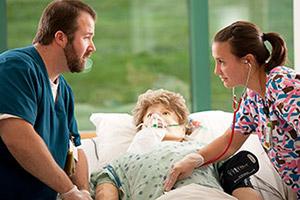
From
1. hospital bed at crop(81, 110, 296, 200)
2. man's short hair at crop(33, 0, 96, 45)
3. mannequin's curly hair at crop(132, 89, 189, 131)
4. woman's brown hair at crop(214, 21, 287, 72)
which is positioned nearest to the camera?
man's short hair at crop(33, 0, 96, 45)

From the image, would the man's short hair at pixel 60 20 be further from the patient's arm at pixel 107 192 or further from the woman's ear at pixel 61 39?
the patient's arm at pixel 107 192

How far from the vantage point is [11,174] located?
2.16m

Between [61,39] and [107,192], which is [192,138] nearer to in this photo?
[107,192]

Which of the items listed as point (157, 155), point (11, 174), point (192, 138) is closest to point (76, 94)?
point (192, 138)

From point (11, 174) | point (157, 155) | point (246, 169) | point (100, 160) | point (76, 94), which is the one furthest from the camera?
point (76, 94)

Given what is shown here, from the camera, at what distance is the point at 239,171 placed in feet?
7.86

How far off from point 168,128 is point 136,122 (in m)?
0.20

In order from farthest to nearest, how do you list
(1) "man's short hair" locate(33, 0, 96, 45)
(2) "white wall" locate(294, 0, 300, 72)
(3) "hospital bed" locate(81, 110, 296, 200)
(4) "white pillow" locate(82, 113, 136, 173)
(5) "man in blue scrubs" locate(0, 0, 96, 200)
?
1. (2) "white wall" locate(294, 0, 300, 72)
2. (4) "white pillow" locate(82, 113, 136, 173)
3. (3) "hospital bed" locate(81, 110, 296, 200)
4. (1) "man's short hair" locate(33, 0, 96, 45)
5. (5) "man in blue scrubs" locate(0, 0, 96, 200)

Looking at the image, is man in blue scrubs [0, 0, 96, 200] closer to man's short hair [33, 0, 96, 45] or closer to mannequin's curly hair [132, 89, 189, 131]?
man's short hair [33, 0, 96, 45]

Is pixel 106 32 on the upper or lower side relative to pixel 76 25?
lower

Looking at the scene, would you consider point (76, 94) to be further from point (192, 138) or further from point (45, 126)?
point (45, 126)

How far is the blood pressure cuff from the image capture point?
238 cm

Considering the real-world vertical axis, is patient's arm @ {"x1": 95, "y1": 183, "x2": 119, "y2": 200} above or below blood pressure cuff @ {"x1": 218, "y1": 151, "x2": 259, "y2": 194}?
below

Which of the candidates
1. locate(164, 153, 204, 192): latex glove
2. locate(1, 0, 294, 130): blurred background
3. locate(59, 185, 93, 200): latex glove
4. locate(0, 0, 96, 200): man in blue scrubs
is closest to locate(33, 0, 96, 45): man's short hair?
locate(0, 0, 96, 200): man in blue scrubs
